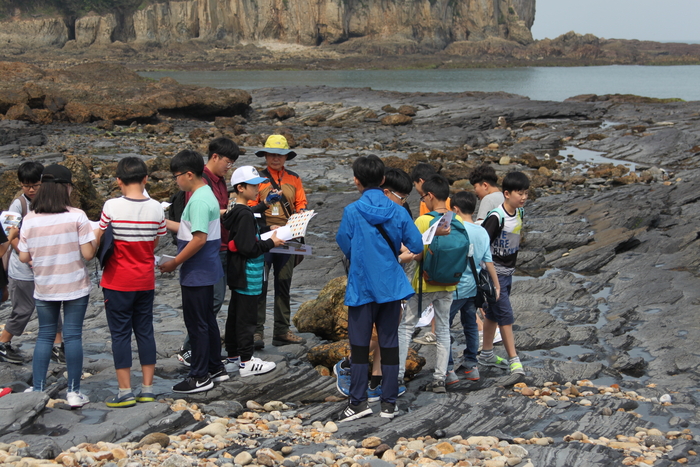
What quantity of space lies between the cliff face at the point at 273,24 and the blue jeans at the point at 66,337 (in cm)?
11994

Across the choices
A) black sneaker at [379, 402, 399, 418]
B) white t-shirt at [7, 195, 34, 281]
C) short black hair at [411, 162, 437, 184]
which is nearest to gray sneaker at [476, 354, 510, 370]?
black sneaker at [379, 402, 399, 418]

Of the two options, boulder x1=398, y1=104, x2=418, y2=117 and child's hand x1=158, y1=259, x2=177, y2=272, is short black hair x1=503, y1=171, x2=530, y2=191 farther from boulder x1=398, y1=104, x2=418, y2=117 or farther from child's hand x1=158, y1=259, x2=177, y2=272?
boulder x1=398, y1=104, x2=418, y2=117

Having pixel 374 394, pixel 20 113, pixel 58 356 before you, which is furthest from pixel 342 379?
pixel 20 113

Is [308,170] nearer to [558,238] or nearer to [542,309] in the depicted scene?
[558,238]

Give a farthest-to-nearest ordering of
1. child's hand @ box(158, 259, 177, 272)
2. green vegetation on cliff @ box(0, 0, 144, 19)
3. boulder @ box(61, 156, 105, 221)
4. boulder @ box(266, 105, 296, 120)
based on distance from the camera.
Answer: green vegetation on cliff @ box(0, 0, 144, 19)
boulder @ box(266, 105, 296, 120)
boulder @ box(61, 156, 105, 221)
child's hand @ box(158, 259, 177, 272)

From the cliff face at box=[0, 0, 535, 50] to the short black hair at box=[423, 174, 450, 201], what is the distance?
395 ft

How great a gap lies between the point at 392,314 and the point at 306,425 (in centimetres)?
101

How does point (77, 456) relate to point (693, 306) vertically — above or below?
above

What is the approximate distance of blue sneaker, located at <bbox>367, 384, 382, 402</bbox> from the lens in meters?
4.97

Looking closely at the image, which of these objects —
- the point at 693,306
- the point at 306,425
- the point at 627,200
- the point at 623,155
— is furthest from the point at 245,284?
the point at 623,155

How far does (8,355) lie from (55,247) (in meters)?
1.77

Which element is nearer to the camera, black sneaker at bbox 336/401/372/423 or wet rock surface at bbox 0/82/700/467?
wet rock surface at bbox 0/82/700/467

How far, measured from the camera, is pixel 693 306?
8.29m

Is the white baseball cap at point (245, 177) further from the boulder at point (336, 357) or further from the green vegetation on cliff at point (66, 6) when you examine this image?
the green vegetation on cliff at point (66, 6)
